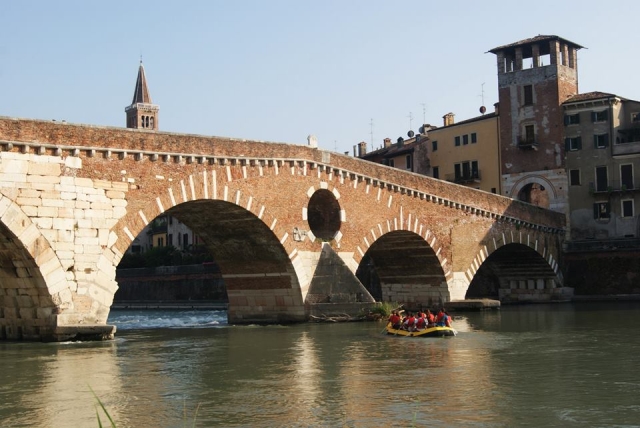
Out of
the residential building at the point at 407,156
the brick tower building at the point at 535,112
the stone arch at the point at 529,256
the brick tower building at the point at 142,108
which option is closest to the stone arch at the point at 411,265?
the stone arch at the point at 529,256

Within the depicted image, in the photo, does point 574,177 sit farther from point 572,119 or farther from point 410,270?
point 410,270

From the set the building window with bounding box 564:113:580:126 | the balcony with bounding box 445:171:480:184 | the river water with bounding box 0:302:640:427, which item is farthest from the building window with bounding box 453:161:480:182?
the river water with bounding box 0:302:640:427

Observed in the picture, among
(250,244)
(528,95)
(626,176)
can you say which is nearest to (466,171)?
(528,95)

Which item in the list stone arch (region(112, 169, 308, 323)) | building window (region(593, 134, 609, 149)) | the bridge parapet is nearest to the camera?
the bridge parapet

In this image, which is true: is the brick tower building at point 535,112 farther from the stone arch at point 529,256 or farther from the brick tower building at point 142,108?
the brick tower building at point 142,108

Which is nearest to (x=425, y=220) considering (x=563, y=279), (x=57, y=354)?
(x=563, y=279)

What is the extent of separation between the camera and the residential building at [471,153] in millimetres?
54500

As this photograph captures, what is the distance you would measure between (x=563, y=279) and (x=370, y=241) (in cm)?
1756

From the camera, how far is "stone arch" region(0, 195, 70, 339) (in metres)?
23.7

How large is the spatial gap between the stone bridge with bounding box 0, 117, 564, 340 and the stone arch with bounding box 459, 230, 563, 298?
0.08m

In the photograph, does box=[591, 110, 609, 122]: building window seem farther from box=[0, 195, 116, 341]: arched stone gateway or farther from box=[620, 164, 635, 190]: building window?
box=[0, 195, 116, 341]: arched stone gateway

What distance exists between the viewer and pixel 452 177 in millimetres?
56531

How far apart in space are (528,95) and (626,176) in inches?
288

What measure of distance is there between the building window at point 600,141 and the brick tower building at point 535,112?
1.85m
